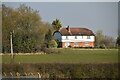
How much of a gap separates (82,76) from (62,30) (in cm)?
1936

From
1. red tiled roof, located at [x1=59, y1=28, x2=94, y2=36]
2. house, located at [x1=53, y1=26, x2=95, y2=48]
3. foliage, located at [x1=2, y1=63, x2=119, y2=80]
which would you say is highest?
red tiled roof, located at [x1=59, y1=28, x2=94, y2=36]

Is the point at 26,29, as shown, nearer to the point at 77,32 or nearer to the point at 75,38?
the point at 77,32

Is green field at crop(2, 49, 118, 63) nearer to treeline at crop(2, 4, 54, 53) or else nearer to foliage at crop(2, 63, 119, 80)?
foliage at crop(2, 63, 119, 80)

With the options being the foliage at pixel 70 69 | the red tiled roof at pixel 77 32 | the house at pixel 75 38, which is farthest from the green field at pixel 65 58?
the house at pixel 75 38

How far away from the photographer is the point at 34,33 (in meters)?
14.4

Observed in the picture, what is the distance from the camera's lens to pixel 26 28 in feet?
46.3

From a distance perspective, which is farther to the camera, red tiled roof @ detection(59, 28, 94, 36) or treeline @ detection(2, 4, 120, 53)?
red tiled roof @ detection(59, 28, 94, 36)

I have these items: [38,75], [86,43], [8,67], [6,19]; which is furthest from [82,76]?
[86,43]

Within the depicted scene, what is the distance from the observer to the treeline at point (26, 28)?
12406mm

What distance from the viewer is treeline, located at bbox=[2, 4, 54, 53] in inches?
488

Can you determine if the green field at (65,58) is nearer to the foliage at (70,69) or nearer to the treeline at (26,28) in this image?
the foliage at (70,69)

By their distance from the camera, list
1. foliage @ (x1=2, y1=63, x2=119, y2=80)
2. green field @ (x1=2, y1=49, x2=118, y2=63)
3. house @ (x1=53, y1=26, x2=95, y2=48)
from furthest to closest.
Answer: house @ (x1=53, y1=26, x2=95, y2=48)
green field @ (x1=2, y1=49, x2=118, y2=63)
foliage @ (x1=2, y1=63, x2=119, y2=80)

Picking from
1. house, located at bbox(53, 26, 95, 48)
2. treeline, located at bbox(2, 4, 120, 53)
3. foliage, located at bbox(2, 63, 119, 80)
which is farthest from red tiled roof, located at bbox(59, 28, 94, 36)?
foliage, located at bbox(2, 63, 119, 80)

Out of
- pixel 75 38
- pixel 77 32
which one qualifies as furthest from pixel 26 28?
pixel 75 38
